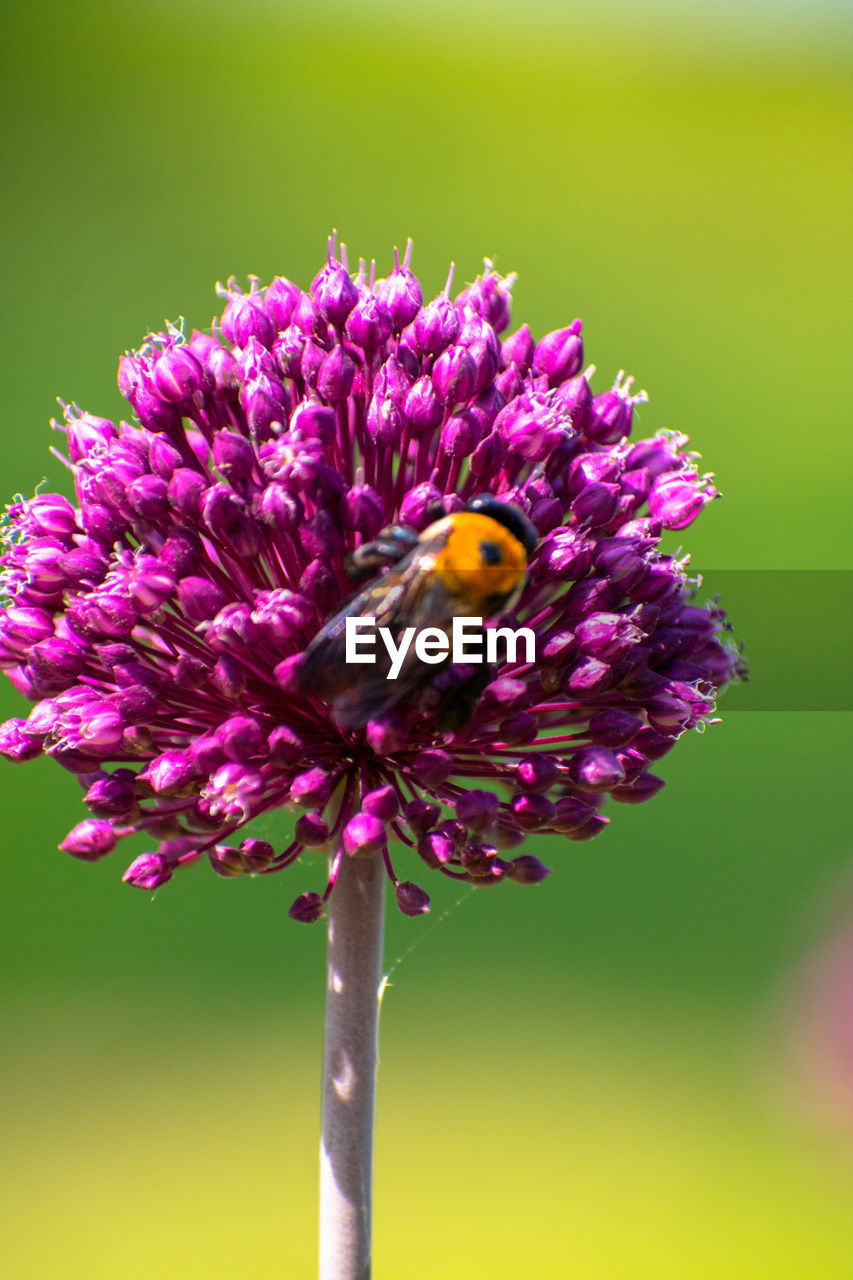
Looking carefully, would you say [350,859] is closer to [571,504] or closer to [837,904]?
[571,504]

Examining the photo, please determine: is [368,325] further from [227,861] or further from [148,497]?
[227,861]

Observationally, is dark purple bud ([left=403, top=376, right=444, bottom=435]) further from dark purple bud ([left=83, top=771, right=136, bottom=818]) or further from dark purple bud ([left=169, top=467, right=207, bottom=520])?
dark purple bud ([left=83, top=771, right=136, bottom=818])

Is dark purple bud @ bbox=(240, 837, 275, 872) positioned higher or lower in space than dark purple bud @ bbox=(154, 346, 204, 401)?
lower

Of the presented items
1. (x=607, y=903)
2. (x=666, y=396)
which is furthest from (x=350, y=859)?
(x=666, y=396)

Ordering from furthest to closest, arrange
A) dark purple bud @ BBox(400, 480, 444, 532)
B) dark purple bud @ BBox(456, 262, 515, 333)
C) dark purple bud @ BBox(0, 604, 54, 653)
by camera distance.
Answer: dark purple bud @ BBox(456, 262, 515, 333) < dark purple bud @ BBox(0, 604, 54, 653) < dark purple bud @ BBox(400, 480, 444, 532)

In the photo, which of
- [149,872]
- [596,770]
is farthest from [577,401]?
[149,872]

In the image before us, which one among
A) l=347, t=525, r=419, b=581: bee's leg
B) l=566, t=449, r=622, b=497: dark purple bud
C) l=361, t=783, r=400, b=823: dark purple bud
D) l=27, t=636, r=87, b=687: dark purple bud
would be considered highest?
l=566, t=449, r=622, b=497: dark purple bud

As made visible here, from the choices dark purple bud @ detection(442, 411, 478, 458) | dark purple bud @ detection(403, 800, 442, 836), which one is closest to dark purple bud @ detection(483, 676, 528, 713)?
dark purple bud @ detection(403, 800, 442, 836)

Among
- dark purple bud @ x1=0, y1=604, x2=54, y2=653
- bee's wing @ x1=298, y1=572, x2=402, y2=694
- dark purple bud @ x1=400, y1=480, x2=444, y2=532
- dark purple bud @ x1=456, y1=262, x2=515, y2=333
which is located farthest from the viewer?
dark purple bud @ x1=456, y1=262, x2=515, y2=333
